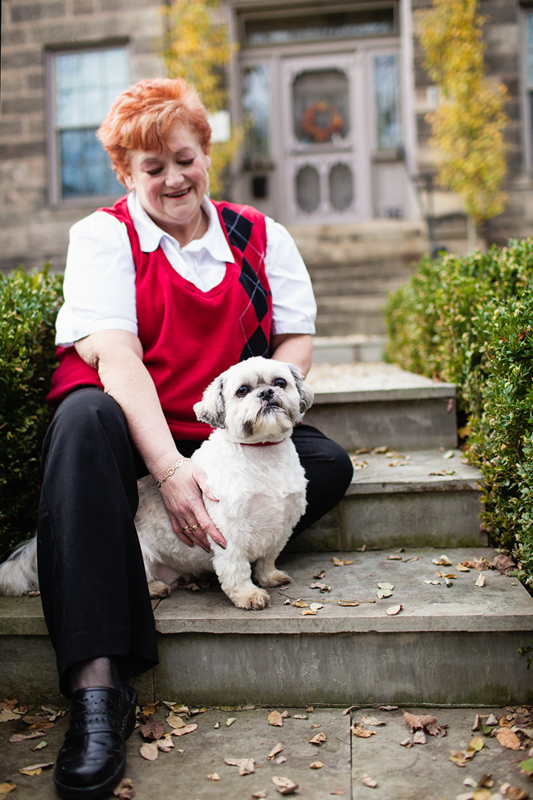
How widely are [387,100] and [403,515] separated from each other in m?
8.57

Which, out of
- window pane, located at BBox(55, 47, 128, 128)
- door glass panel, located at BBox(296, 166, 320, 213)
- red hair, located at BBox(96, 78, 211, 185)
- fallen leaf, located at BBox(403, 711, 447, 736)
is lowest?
fallen leaf, located at BBox(403, 711, 447, 736)

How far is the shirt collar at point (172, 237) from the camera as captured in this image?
7.90ft

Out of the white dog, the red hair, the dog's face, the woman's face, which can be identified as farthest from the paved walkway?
the red hair

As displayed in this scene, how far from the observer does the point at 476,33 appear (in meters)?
7.92

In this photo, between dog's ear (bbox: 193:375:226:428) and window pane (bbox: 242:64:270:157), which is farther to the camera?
window pane (bbox: 242:64:270:157)

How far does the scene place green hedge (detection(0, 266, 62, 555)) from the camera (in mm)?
2385

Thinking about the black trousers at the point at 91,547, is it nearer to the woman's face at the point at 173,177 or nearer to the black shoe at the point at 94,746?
the black shoe at the point at 94,746

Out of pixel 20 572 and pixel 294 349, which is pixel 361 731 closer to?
pixel 20 572

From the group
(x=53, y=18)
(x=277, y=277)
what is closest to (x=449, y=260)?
(x=277, y=277)

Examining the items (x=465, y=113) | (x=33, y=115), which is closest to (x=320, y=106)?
(x=465, y=113)

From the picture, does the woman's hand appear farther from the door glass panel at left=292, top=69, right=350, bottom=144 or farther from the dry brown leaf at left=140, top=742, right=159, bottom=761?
the door glass panel at left=292, top=69, right=350, bottom=144

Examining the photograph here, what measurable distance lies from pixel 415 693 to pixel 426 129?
26.4ft

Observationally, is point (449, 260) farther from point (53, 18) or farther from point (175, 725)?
point (53, 18)

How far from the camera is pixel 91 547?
1878mm
